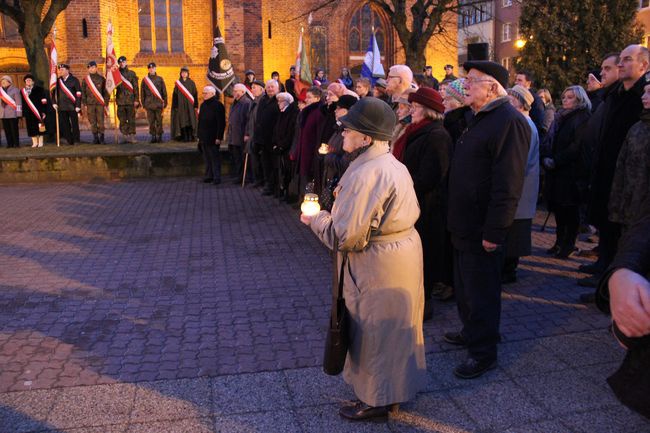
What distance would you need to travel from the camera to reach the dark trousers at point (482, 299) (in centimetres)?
438

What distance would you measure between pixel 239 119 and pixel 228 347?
376 inches

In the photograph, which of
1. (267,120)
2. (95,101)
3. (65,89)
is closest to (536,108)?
(267,120)

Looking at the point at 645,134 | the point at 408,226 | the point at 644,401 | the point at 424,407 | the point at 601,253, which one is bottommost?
the point at 424,407

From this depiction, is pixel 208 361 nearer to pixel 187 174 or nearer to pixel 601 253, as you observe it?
pixel 601 253

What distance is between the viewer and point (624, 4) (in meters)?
20.1

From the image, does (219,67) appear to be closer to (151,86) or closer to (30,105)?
(151,86)

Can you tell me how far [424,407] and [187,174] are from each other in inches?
498

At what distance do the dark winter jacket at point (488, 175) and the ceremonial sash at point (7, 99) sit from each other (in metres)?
15.9

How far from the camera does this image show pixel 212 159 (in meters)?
14.5

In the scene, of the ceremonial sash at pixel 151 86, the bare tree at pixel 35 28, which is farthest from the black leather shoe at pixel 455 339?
the bare tree at pixel 35 28

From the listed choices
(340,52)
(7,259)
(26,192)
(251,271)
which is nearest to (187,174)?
(26,192)

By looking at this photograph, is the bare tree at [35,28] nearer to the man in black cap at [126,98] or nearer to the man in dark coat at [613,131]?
the man in black cap at [126,98]

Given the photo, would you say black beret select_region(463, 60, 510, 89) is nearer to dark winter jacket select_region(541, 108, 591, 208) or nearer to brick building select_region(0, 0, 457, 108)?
dark winter jacket select_region(541, 108, 591, 208)

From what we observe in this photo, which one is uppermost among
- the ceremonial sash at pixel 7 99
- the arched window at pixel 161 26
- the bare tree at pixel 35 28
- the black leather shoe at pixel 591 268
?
the arched window at pixel 161 26
